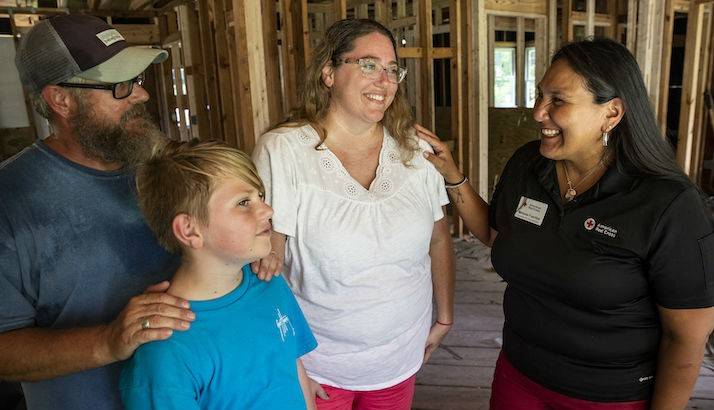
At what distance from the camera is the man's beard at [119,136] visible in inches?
43.1

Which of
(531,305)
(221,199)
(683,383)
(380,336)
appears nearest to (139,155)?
(221,199)

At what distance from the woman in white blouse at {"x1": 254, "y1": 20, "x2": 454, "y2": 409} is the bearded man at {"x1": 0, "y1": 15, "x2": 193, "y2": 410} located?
34 cm

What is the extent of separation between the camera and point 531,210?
4.67 feet

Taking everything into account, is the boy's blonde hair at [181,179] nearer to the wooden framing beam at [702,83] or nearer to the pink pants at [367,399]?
the pink pants at [367,399]

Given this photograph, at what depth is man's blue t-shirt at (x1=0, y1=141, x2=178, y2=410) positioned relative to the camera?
0.99 metres

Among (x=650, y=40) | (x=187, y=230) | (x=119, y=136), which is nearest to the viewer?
(x=187, y=230)

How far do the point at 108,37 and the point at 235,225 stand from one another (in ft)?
1.77

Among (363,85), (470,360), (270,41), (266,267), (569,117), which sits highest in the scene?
(270,41)

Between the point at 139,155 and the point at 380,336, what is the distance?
0.79m

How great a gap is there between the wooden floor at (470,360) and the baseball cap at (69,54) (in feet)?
7.06

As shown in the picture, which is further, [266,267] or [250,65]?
[250,65]

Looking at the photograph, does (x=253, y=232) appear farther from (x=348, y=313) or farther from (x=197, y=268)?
(x=348, y=313)

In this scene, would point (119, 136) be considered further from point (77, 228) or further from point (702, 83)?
point (702, 83)

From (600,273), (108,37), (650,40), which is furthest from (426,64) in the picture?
(108,37)
